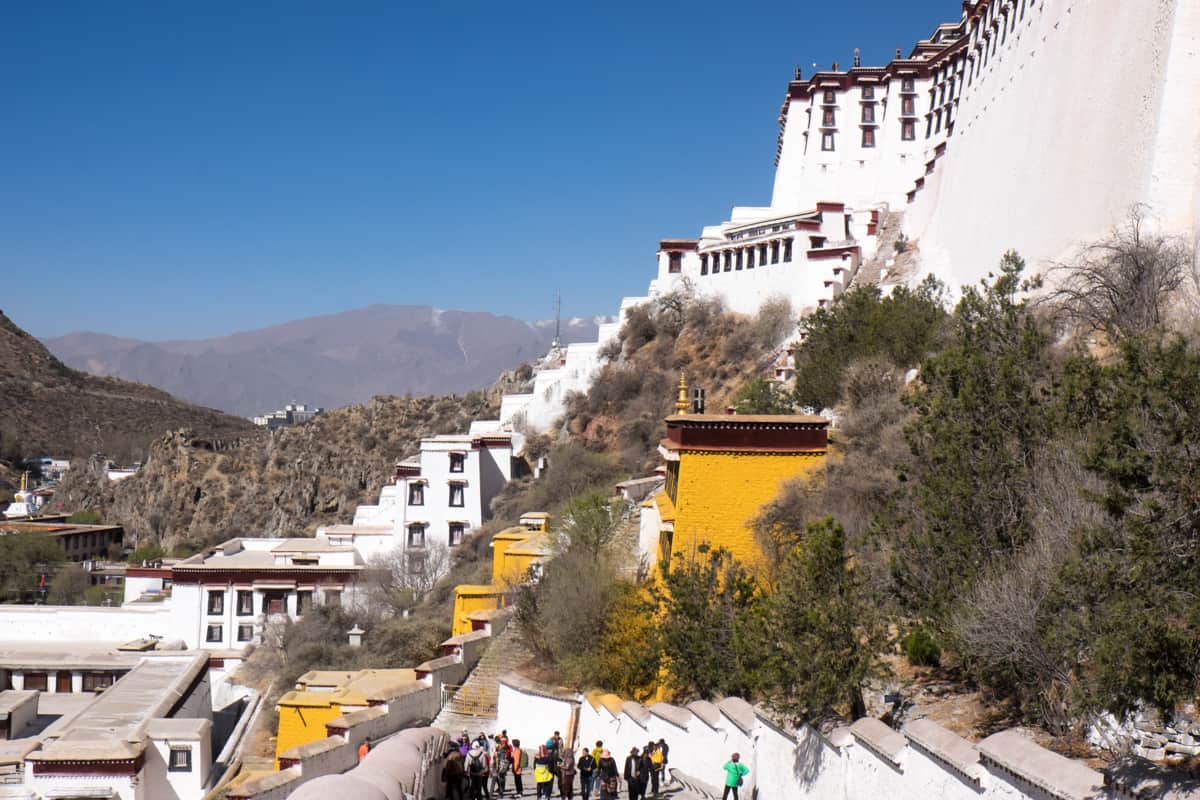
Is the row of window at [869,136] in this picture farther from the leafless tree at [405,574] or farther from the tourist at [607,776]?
the tourist at [607,776]

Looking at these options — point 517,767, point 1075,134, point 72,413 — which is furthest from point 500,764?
point 72,413

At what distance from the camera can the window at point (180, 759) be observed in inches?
965

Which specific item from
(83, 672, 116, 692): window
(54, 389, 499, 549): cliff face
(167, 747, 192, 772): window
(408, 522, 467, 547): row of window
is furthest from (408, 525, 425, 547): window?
(167, 747, 192, 772): window

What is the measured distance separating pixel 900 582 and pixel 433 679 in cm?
1189

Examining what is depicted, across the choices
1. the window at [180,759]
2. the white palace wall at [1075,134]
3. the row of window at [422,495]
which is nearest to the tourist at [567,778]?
the window at [180,759]

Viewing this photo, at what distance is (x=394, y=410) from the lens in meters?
62.2

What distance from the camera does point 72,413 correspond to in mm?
115562

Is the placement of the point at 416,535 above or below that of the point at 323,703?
above

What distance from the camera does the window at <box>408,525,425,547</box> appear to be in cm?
4300

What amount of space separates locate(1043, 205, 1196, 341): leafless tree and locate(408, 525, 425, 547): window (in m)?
26.6

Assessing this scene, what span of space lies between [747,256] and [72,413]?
86.8 meters

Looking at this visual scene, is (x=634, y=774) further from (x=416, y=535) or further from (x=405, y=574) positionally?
(x=416, y=535)

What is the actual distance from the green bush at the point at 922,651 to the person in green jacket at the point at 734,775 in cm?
218

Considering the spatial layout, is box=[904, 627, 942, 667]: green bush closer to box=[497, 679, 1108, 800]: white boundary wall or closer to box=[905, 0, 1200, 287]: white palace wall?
box=[497, 679, 1108, 800]: white boundary wall
